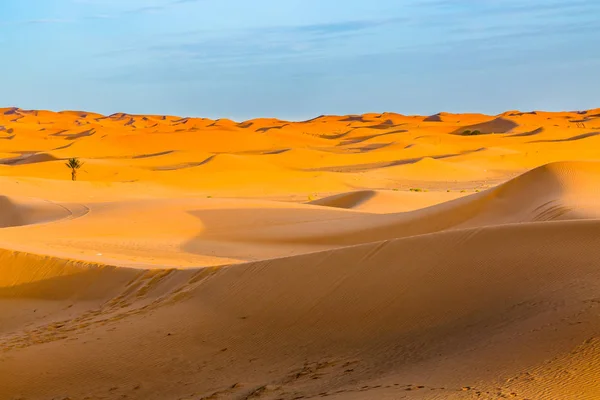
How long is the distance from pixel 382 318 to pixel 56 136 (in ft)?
303

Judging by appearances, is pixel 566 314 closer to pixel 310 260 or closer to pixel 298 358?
pixel 298 358

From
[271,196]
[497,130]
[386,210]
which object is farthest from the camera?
[497,130]

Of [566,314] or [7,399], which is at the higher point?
[566,314]

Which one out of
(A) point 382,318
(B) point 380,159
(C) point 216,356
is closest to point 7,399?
(C) point 216,356

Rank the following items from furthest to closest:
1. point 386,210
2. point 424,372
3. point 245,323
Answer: point 386,210, point 245,323, point 424,372

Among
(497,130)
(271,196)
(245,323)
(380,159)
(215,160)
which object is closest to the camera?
(245,323)

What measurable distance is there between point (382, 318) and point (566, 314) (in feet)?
7.05

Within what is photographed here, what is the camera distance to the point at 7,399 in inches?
341

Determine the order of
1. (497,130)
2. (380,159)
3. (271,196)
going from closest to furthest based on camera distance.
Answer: (271,196) → (380,159) → (497,130)

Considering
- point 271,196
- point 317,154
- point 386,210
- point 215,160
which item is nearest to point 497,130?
point 317,154

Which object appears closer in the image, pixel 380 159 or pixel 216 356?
pixel 216 356

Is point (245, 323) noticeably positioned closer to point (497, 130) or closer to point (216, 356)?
point (216, 356)

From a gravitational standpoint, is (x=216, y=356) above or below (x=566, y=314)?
below

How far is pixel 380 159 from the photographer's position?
6122cm
